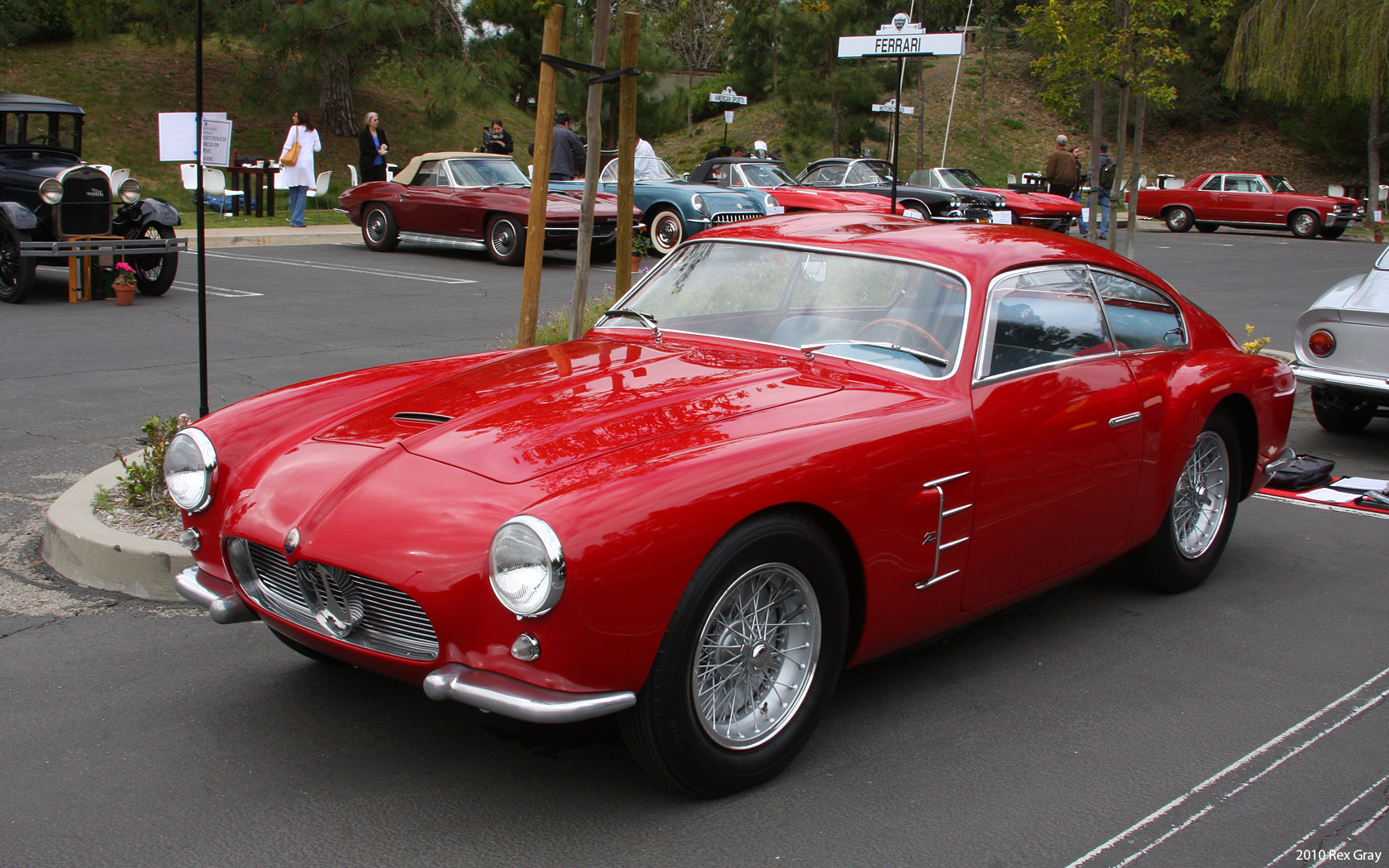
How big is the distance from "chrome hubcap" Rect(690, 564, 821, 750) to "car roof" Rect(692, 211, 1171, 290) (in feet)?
4.77

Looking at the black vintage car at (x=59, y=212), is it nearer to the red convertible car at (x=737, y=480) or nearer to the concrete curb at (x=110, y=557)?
the concrete curb at (x=110, y=557)

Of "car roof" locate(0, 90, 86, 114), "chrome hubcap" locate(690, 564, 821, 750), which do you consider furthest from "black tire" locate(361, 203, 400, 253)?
"chrome hubcap" locate(690, 564, 821, 750)

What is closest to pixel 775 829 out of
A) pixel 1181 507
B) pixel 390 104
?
pixel 1181 507

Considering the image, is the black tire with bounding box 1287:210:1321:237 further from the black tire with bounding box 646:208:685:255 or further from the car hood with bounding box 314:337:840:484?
the car hood with bounding box 314:337:840:484

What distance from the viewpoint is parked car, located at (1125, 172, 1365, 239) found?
94.7 feet

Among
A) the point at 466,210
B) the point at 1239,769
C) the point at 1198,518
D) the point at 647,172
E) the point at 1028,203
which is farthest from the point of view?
the point at 1028,203

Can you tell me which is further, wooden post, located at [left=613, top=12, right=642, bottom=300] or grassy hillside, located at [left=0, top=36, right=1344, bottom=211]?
grassy hillside, located at [left=0, top=36, right=1344, bottom=211]

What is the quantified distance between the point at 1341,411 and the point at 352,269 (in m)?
12.0

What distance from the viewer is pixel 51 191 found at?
12.1 m

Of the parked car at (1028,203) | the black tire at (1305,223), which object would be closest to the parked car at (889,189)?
the parked car at (1028,203)

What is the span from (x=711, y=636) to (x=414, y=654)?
74cm

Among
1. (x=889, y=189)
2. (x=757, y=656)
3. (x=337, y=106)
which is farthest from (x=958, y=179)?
(x=757, y=656)

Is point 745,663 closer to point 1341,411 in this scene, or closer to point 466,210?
point 1341,411

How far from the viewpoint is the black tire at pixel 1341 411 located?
7.76 metres
